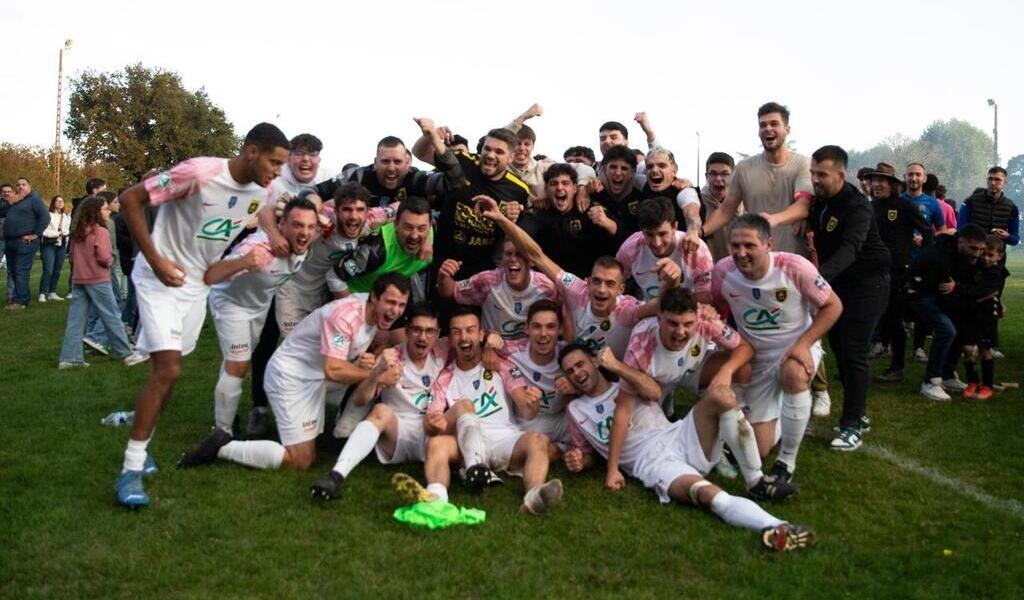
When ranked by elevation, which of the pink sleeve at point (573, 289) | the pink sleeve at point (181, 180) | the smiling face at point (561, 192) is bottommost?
the pink sleeve at point (573, 289)

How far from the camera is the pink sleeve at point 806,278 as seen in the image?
19.1 ft

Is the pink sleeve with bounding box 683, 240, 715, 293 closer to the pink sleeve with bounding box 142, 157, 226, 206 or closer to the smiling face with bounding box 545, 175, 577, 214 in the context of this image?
the smiling face with bounding box 545, 175, 577, 214

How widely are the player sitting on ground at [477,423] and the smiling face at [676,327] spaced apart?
101 centimetres

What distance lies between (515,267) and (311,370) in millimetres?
1675

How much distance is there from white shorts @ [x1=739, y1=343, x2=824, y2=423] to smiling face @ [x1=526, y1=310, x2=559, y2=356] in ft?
4.72

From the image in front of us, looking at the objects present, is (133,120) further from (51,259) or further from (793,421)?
(793,421)

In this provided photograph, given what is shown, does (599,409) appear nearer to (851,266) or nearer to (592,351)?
(592,351)

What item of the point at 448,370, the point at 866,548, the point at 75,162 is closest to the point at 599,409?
the point at 448,370

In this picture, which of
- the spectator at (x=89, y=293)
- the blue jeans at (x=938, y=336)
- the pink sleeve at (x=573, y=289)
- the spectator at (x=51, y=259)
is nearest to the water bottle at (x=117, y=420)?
the spectator at (x=89, y=293)

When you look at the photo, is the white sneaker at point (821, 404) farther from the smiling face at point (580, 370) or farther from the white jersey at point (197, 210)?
the white jersey at point (197, 210)

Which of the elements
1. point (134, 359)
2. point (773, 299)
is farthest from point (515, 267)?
point (134, 359)

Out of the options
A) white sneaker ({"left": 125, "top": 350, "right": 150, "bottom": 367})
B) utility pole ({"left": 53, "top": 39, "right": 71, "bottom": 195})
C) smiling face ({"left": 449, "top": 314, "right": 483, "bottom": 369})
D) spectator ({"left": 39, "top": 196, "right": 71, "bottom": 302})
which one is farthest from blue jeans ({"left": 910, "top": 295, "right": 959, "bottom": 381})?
utility pole ({"left": 53, "top": 39, "right": 71, "bottom": 195})

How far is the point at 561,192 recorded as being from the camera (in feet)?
23.1

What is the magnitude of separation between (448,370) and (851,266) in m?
3.23
